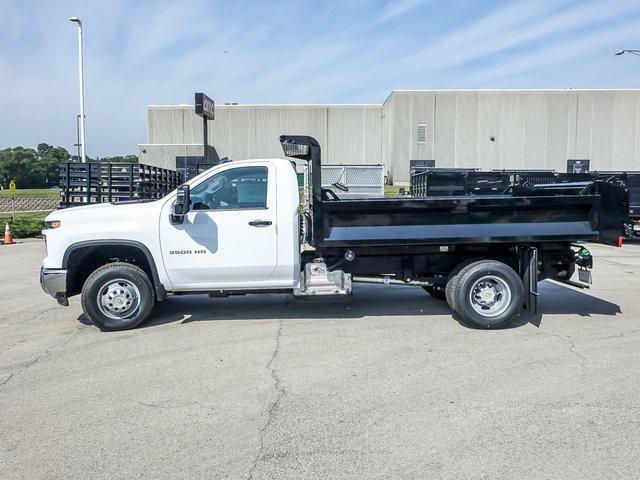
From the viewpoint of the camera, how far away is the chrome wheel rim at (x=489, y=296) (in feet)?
21.9

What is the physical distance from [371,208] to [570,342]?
267cm

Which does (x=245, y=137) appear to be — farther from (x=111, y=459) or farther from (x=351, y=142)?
(x=111, y=459)

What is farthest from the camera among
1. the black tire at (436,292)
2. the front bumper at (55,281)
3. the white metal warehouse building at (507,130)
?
the white metal warehouse building at (507,130)

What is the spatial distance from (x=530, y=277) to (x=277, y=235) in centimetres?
313

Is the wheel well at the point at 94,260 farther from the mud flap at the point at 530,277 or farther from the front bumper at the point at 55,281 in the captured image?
the mud flap at the point at 530,277

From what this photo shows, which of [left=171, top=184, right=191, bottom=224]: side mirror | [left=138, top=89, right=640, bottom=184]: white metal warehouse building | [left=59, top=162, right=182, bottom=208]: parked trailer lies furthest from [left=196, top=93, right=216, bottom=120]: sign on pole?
[left=138, top=89, right=640, bottom=184]: white metal warehouse building

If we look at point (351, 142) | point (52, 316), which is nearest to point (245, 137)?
point (351, 142)

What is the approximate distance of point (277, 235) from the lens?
261 inches

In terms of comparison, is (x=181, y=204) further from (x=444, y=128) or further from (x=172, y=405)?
(x=444, y=128)

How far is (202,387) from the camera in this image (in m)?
4.84

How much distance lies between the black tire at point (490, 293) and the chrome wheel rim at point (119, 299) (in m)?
3.89

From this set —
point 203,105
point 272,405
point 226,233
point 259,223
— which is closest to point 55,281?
point 226,233

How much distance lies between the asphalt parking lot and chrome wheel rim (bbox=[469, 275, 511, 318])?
0.31 meters

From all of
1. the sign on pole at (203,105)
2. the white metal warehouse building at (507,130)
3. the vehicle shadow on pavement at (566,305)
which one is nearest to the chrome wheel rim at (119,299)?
the vehicle shadow on pavement at (566,305)
